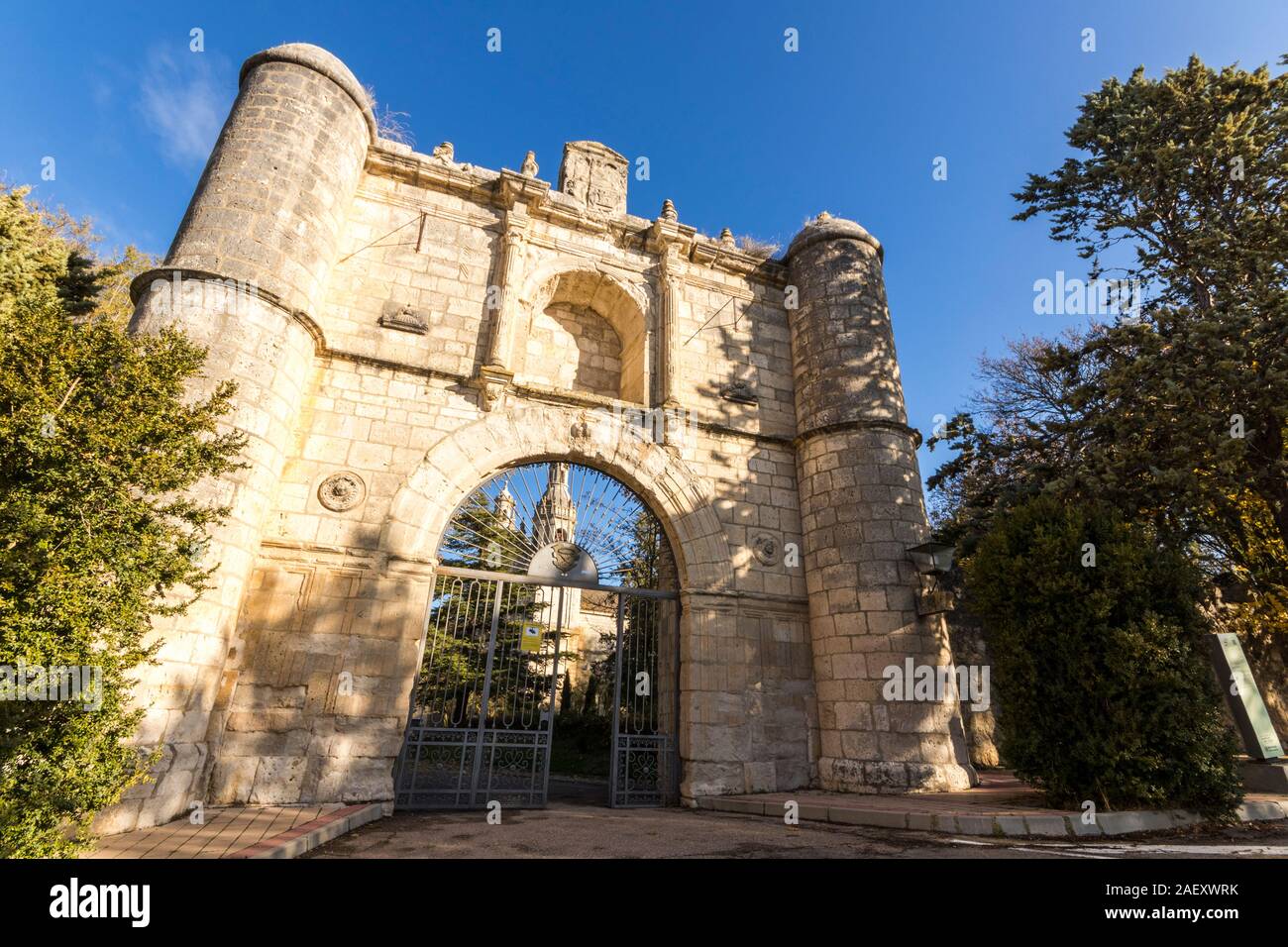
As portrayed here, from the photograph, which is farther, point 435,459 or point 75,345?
point 435,459

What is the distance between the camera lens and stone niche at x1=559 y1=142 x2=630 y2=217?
32.8 feet

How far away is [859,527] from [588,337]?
210 inches

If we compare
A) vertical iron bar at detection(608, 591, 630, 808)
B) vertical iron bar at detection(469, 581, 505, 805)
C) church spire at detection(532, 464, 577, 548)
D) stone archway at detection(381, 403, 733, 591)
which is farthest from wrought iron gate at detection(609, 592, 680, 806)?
vertical iron bar at detection(469, 581, 505, 805)

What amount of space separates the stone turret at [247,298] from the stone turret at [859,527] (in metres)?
7.11

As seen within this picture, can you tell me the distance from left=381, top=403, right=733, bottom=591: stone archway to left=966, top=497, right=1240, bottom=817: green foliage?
3.53 m

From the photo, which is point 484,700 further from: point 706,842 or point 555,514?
point 706,842

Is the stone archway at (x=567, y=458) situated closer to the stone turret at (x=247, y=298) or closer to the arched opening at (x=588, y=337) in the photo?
the arched opening at (x=588, y=337)

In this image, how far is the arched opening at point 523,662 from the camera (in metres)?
6.72

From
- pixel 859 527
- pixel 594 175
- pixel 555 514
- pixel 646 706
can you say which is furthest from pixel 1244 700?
pixel 594 175

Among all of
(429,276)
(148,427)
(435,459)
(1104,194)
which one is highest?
(1104,194)
